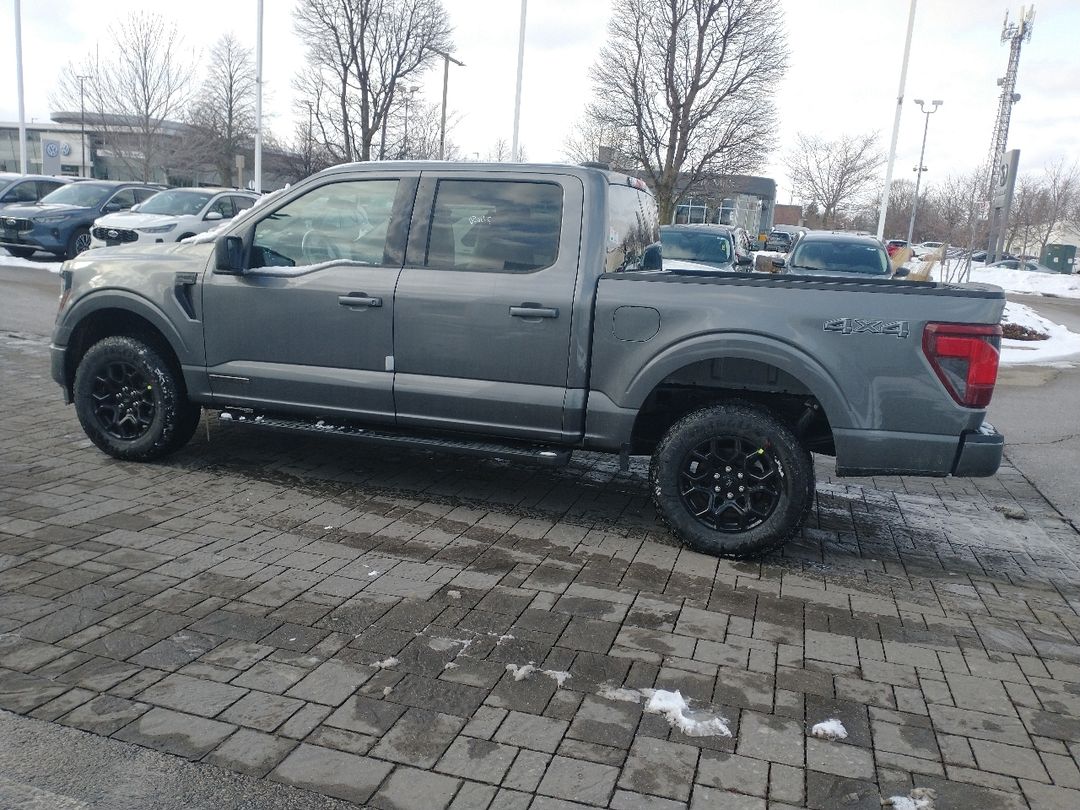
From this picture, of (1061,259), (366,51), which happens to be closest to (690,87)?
(366,51)

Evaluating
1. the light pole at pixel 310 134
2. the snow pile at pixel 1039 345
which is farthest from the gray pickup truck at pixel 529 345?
the light pole at pixel 310 134

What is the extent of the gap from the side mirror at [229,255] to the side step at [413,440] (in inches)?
36.0

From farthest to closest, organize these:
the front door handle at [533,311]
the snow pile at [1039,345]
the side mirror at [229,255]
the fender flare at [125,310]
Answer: the snow pile at [1039,345] → the fender flare at [125,310] → the side mirror at [229,255] → the front door handle at [533,311]

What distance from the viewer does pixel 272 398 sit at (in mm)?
5598

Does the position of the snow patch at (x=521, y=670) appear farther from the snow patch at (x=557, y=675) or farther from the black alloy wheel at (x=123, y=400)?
the black alloy wheel at (x=123, y=400)

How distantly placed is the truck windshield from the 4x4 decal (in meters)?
1.29

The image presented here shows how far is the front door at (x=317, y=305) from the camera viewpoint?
208 inches

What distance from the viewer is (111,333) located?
6.11 metres

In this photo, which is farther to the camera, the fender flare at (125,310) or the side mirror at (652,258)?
the side mirror at (652,258)

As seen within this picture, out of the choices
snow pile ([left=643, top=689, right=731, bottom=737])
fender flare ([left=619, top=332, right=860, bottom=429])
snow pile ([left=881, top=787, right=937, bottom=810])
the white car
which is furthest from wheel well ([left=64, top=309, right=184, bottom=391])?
the white car

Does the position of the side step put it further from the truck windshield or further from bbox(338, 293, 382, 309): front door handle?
the truck windshield

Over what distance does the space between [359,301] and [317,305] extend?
314 millimetres

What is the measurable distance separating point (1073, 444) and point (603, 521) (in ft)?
17.0

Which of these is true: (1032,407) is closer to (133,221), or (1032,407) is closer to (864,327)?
(864,327)
